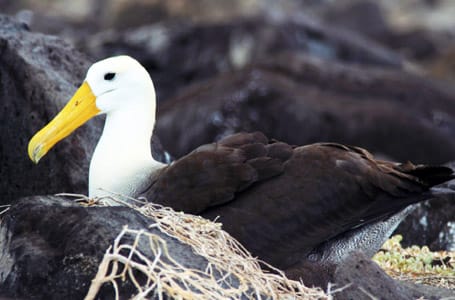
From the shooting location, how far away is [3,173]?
795cm

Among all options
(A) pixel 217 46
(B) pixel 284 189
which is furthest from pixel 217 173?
(A) pixel 217 46

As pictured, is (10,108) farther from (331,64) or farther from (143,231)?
(331,64)

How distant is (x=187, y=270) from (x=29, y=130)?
3236 mm

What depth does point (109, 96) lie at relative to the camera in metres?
7.64

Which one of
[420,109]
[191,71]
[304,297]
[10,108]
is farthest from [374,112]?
[304,297]

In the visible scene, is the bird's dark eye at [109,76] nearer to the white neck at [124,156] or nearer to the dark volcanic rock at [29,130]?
the white neck at [124,156]

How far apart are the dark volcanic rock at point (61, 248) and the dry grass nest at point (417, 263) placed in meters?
2.23

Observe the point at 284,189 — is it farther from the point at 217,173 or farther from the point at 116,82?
the point at 116,82

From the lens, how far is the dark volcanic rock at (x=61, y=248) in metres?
5.25

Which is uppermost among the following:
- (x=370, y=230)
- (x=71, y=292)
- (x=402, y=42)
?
(x=71, y=292)

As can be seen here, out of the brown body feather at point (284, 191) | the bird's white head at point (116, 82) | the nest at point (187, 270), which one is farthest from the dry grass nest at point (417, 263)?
the bird's white head at point (116, 82)

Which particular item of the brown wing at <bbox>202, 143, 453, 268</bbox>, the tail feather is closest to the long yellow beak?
the brown wing at <bbox>202, 143, 453, 268</bbox>

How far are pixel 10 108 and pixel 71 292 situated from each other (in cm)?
301

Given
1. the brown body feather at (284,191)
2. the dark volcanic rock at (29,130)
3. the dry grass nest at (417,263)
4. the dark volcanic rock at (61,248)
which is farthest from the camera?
the dark volcanic rock at (29,130)
